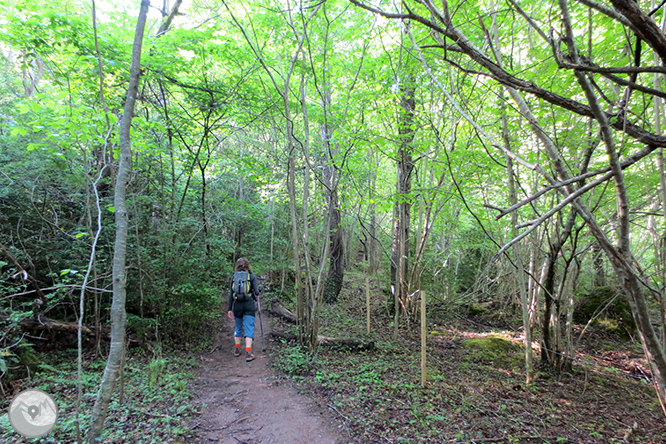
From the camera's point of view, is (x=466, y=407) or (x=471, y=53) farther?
(x=466, y=407)

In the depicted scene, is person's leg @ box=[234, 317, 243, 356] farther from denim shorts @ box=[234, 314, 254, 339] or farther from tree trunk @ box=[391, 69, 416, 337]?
tree trunk @ box=[391, 69, 416, 337]

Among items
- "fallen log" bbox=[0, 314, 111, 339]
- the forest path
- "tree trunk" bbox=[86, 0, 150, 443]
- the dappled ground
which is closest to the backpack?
the forest path

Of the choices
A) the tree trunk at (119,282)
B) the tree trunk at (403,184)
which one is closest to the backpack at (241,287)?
the tree trunk at (403,184)

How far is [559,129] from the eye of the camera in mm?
4203

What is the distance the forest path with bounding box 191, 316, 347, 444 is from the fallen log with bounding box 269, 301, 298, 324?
7.10ft

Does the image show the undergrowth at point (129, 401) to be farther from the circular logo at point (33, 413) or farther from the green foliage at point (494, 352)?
the green foliage at point (494, 352)

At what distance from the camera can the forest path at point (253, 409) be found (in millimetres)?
3144

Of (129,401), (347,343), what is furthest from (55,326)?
(347,343)

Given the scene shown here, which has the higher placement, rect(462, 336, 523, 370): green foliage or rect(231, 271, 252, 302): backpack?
rect(231, 271, 252, 302): backpack

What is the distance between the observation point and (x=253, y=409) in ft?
12.1

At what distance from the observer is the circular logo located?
2.33m

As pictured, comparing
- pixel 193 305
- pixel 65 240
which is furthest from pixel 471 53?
pixel 65 240

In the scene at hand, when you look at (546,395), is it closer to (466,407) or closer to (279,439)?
(466,407)

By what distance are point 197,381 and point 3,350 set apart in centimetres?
218
